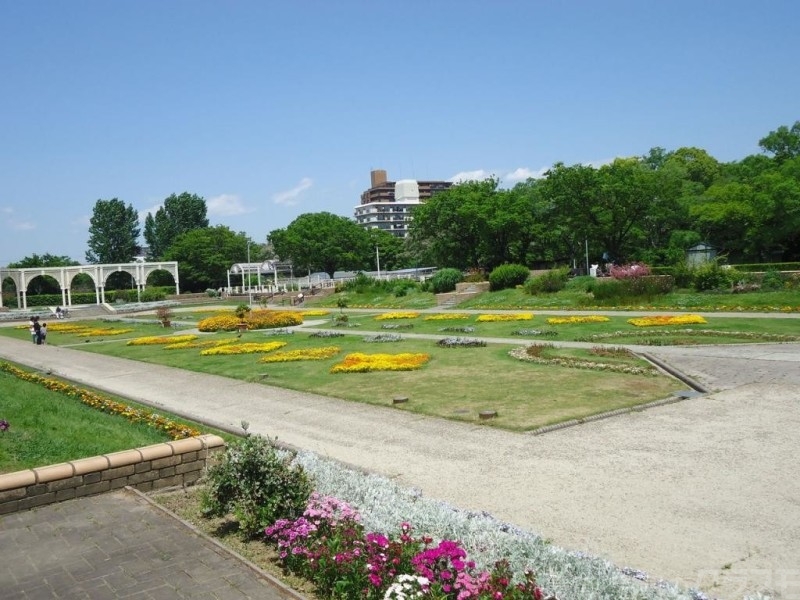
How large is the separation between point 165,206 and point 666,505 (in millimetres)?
99401

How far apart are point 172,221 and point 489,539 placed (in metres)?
97.3

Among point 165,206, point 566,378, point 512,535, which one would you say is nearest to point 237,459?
point 512,535

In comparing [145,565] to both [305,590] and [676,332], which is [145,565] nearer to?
[305,590]

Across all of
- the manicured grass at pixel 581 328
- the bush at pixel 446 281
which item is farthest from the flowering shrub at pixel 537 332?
the bush at pixel 446 281

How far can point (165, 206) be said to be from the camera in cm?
9675

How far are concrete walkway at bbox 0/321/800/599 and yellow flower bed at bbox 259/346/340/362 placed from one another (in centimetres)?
499

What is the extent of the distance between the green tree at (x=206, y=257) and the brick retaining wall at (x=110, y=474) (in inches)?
2893

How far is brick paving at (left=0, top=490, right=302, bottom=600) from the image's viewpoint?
192 inches

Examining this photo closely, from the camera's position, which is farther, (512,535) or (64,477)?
(64,477)

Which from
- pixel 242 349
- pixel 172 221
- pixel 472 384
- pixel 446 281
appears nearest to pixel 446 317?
pixel 446 281

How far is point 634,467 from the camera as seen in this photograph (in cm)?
754

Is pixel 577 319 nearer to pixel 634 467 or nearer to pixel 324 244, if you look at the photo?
pixel 634 467

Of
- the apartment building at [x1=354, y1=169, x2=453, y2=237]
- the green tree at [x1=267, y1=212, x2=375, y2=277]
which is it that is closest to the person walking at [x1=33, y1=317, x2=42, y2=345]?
the green tree at [x1=267, y1=212, x2=375, y2=277]

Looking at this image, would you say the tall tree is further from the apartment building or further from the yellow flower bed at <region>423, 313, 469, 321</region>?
the yellow flower bed at <region>423, 313, 469, 321</region>
